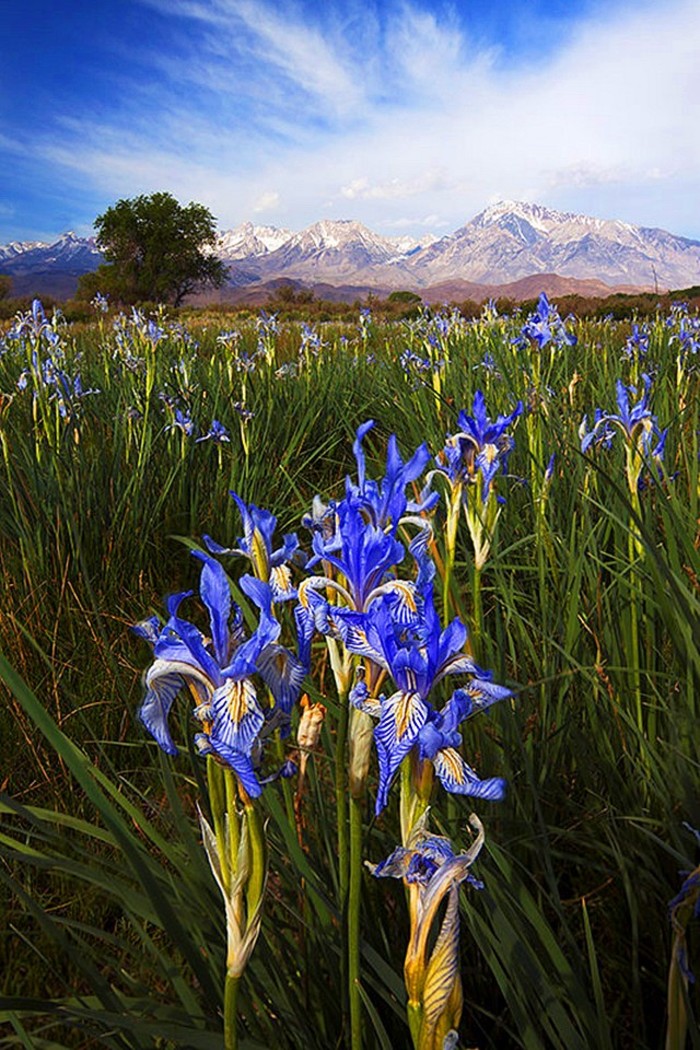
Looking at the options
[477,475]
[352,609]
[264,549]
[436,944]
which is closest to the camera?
[436,944]

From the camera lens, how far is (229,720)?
2.39 ft

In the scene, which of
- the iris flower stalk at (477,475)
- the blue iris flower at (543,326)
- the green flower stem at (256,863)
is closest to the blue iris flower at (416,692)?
the green flower stem at (256,863)

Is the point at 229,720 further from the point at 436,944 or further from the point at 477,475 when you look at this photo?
the point at 477,475

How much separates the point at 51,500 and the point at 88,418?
1.46 metres

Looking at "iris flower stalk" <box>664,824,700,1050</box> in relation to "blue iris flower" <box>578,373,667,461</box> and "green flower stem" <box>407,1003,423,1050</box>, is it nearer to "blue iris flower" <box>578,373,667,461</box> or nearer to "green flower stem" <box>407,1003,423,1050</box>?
"green flower stem" <box>407,1003,423,1050</box>

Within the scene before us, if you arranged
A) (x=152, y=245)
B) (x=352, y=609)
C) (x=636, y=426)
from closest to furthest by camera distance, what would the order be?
(x=352, y=609) → (x=636, y=426) → (x=152, y=245)

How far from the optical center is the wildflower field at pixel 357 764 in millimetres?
784

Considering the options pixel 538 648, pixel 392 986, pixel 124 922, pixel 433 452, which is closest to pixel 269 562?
pixel 392 986

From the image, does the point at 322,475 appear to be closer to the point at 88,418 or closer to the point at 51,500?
the point at 88,418

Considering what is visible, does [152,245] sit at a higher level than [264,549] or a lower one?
higher

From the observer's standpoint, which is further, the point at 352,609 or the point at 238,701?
the point at 352,609

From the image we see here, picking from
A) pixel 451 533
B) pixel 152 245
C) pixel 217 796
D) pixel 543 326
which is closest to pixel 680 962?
pixel 217 796

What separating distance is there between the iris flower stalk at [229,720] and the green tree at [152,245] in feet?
196

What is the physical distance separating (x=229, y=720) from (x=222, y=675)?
4cm
